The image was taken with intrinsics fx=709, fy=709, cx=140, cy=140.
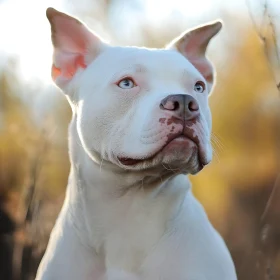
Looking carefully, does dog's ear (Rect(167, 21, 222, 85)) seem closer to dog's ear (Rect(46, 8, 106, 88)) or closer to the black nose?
dog's ear (Rect(46, 8, 106, 88))

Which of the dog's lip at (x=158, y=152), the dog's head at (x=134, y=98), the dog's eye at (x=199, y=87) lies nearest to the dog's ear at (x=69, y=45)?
the dog's head at (x=134, y=98)

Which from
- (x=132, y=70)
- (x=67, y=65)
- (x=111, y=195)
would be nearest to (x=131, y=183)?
(x=111, y=195)

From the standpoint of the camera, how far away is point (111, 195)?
3.42m

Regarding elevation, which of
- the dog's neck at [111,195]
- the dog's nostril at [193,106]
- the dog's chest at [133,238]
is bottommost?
the dog's chest at [133,238]

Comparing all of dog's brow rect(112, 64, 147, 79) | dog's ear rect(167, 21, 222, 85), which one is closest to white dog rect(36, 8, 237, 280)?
dog's brow rect(112, 64, 147, 79)

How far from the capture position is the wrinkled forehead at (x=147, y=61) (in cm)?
324

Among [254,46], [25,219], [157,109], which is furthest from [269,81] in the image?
[157,109]

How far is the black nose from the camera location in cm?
293

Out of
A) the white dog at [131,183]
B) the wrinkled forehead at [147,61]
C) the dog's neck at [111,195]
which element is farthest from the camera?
the dog's neck at [111,195]

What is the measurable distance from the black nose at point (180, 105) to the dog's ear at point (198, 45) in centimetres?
80

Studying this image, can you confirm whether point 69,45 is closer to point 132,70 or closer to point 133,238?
point 132,70

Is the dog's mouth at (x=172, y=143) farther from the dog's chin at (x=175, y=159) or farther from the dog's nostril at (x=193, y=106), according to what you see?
the dog's nostril at (x=193, y=106)

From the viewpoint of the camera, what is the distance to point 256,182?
10.3 meters

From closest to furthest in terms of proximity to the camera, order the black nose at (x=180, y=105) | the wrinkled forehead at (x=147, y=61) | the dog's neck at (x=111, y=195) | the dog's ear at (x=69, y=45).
→ the black nose at (x=180, y=105) → the wrinkled forehead at (x=147, y=61) → the dog's neck at (x=111, y=195) → the dog's ear at (x=69, y=45)
